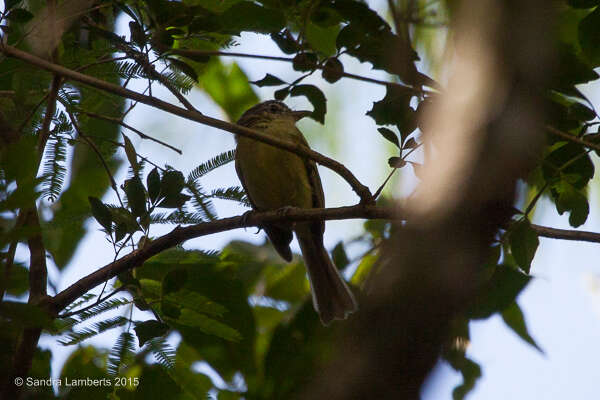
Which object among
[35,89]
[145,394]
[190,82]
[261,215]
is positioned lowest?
[145,394]

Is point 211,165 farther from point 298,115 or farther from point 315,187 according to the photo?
point 298,115

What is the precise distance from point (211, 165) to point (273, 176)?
1.93 metres

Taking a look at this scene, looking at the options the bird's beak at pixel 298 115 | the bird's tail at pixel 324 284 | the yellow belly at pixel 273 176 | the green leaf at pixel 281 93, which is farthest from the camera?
the bird's beak at pixel 298 115

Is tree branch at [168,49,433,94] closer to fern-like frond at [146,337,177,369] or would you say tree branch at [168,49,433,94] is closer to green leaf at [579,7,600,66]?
green leaf at [579,7,600,66]

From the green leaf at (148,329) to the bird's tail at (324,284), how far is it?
1.59 meters

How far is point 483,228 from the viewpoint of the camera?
3.70ft

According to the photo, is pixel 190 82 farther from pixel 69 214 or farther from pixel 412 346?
pixel 412 346

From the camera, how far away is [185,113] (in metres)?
2.85

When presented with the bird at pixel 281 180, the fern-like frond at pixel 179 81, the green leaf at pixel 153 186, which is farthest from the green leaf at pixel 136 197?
the bird at pixel 281 180

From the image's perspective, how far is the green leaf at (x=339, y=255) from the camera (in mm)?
4676

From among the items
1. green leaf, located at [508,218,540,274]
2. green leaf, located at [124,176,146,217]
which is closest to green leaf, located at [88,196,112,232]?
green leaf, located at [124,176,146,217]

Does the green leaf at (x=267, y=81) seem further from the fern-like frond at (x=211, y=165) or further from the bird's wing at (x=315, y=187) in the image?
the bird's wing at (x=315, y=187)

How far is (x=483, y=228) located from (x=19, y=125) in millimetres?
2802

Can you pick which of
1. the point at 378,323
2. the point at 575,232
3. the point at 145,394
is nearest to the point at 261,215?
the point at 145,394
